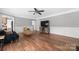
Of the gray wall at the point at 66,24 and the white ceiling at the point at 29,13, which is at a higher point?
the white ceiling at the point at 29,13

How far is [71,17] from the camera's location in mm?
1354

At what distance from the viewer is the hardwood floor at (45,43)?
4.54 feet

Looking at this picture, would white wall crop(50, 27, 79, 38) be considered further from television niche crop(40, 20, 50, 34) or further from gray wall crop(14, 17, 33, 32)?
gray wall crop(14, 17, 33, 32)

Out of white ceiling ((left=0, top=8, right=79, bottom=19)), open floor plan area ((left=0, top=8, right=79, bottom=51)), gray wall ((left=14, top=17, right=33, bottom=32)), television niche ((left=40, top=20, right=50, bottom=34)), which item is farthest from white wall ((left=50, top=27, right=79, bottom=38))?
gray wall ((left=14, top=17, right=33, bottom=32))

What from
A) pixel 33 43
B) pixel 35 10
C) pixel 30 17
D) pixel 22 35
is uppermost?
pixel 35 10

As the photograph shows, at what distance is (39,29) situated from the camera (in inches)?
58.8

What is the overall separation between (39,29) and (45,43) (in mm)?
254

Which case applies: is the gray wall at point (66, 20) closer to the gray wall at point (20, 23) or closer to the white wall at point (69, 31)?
the white wall at point (69, 31)

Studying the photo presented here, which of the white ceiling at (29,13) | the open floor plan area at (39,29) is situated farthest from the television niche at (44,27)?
the white ceiling at (29,13)

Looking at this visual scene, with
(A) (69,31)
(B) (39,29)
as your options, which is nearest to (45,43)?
(B) (39,29)

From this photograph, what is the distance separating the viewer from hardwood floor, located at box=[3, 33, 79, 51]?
54.5 inches
